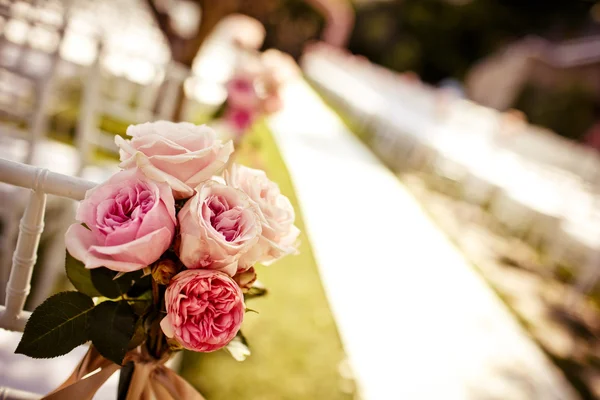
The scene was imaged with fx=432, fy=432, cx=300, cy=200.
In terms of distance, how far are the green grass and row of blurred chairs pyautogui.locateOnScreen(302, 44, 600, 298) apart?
3572 millimetres

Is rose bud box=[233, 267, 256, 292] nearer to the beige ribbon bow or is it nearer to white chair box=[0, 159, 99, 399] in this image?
the beige ribbon bow

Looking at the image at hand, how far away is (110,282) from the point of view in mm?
815

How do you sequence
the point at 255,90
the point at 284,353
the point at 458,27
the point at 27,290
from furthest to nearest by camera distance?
the point at 458,27, the point at 255,90, the point at 284,353, the point at 27,290

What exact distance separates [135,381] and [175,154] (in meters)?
0.50

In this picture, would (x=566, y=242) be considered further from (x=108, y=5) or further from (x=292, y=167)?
(x=108, y=5)

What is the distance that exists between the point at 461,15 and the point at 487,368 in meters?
21.9

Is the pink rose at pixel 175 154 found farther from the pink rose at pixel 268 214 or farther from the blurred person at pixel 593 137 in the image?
the blurred person at pixel 593 137

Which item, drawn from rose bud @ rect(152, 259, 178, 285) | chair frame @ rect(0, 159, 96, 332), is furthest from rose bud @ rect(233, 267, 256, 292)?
chair frame @ rect(0, 159, 96, 332)

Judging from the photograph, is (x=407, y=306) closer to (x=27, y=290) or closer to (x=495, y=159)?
(x=27, y=290)

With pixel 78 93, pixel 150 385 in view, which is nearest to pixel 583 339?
pixel 150 385

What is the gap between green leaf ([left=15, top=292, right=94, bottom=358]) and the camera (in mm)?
763

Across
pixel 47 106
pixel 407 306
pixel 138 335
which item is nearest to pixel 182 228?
pixel 138 335

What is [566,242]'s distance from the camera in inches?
213

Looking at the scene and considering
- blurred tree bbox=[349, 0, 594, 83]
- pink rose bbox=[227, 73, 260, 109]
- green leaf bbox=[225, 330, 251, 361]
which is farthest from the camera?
blurred tree bbox=[349, 0, 594, 83]
